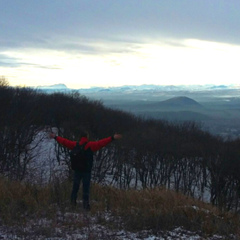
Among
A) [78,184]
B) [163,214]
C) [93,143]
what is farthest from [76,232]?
[93,143]

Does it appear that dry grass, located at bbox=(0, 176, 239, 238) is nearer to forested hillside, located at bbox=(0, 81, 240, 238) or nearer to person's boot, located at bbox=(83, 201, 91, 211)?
person's boot, located at bbox=(83, 201, 91, 211)

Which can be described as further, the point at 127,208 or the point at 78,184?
the point at 78,184

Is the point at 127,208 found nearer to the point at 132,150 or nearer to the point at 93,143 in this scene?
the point at 93,143

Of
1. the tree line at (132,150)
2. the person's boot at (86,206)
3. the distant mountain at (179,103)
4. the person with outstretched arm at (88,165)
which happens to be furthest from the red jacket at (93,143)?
the distant mountain at (179,103)

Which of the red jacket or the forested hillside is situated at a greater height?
the red jacket

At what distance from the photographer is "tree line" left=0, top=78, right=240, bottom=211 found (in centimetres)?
3456

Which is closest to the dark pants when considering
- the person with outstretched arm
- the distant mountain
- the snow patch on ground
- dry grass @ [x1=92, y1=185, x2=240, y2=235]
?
the person with outstretched arm

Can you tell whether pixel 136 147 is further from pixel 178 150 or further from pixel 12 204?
pixel 12 204

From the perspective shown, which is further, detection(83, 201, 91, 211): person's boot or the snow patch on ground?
detection(83, 201, 91, 211): person's boot

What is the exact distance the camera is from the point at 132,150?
42281 mm

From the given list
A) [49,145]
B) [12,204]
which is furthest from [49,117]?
[12,204]

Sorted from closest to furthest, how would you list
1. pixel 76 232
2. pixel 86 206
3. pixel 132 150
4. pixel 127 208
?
pixel 76 232, pixel 127 208, pixel 86 206, pixel 132 150

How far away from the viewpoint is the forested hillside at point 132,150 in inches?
1359

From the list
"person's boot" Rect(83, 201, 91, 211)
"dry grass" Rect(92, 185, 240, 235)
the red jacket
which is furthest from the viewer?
the red jacket
